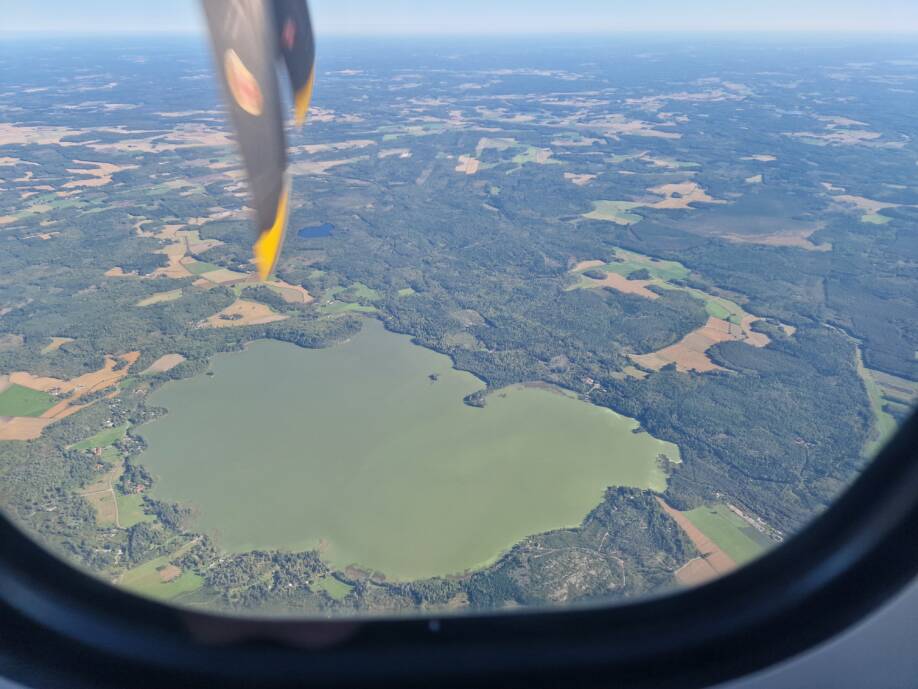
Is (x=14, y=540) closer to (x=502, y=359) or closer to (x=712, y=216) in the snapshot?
(x=502, y=359)

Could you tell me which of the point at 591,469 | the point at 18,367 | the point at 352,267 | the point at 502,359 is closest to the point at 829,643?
the point at 591,469

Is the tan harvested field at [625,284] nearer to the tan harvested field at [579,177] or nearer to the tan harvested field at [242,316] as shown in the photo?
the tan harvested field at [242,316]

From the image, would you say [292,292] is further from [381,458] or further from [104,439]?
[381,458]

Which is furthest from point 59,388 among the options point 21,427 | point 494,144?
point 494,144

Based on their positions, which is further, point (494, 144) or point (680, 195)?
point (494, 144)

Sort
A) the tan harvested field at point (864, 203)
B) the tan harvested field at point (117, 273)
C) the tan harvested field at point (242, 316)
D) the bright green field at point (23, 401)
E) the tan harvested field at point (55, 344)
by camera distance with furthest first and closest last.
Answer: the tan harvested field at point (864, 203) → the tan harvested field at point (117, 273) → the tan harvested field at point (242, 316) → the tan harvested field at point (55, 344) → the bright green field at point (23, 401)

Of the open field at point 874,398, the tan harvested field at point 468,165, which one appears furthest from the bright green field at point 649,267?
the tan harvested field at point 468,165
